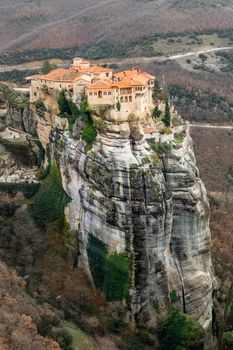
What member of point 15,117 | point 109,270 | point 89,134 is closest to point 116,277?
point 109,270

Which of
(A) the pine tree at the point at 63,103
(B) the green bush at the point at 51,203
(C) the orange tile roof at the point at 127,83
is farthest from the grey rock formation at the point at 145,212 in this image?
(C) the orange tile roof at the point at 127,83

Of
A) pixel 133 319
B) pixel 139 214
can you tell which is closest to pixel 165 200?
pixel 139 214

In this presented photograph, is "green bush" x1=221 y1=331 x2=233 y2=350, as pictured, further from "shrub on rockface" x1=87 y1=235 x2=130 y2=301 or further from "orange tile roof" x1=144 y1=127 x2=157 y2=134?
"orange tile roof" x1=144 y1=127 x2=157 y2=134

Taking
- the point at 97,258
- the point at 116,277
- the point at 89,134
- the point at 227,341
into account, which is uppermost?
the point at 89,134

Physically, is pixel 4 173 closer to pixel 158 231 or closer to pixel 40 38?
pixel 158 231

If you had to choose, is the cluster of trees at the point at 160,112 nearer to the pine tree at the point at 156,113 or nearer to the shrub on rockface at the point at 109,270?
the pine tree at the point at 156,113

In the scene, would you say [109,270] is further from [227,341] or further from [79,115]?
[227,341]
